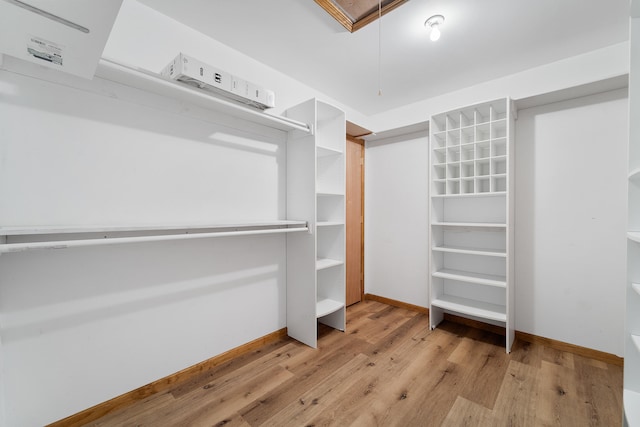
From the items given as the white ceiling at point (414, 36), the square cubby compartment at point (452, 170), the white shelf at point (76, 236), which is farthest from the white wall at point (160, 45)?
the square cubby compartment at point (452, 170)

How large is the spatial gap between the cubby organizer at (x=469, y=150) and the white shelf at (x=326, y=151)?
0.97 metres

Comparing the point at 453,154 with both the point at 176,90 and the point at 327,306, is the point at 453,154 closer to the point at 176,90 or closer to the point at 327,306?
the point at 327,306

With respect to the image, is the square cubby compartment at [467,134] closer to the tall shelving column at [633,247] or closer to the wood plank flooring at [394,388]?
the tall shelving column at [633,247]

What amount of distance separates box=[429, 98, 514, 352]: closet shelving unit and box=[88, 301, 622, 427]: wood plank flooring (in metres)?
0.41

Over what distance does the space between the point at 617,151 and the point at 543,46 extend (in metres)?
1.02

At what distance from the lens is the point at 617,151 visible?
2.07 metres

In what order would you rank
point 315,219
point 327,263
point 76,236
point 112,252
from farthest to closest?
point 327,263 < point 315,219 < point 112,252 < point 76,236

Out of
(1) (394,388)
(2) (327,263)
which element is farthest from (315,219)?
(1) (394,388)

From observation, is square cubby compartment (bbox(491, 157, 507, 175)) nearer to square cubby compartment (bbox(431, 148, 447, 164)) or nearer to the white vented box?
square cubby compartment (bbox(431, 148, 447, 164))

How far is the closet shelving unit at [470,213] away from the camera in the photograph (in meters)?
2.41

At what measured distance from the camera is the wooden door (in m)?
3.33

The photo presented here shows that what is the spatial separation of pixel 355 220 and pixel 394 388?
198cm

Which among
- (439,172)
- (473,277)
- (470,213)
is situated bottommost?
(473,277)

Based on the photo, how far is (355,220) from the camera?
11.3 feet
